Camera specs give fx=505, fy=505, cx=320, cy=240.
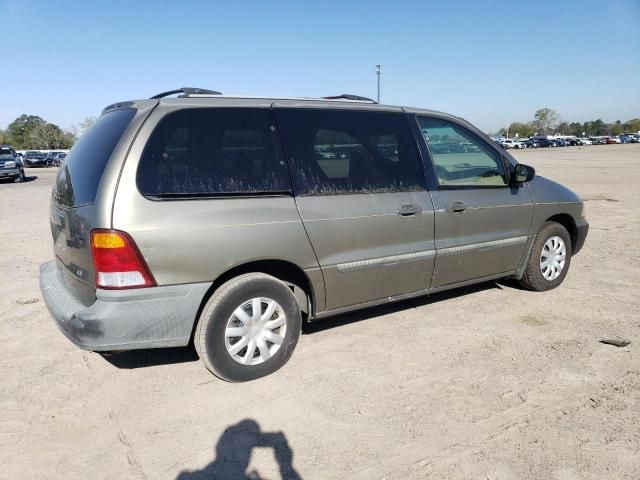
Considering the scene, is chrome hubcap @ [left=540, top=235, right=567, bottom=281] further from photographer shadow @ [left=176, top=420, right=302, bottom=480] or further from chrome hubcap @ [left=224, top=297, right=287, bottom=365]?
photographer shadow @ [left=176, top=420, right=302, bottom=480]

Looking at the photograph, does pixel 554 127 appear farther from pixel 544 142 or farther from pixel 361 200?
pixel 361 200

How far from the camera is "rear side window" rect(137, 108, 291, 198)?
314 centimetres

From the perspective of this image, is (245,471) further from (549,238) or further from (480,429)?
(549,238)

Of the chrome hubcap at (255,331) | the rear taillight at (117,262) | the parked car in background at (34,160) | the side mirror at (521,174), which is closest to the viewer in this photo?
the rear taillight at (117,262)

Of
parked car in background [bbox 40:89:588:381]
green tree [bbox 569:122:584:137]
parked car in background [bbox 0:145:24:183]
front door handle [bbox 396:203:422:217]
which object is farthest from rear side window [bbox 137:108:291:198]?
green tree [bbox 569:122:584:137]

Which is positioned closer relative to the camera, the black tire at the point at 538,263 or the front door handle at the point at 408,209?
the front door handle at the point at 408,209

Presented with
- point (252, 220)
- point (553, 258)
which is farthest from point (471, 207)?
point (252, 220)

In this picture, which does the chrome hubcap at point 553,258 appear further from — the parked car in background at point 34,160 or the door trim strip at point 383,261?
the parked car in background at point 34,160

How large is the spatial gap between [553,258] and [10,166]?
25.4 meters

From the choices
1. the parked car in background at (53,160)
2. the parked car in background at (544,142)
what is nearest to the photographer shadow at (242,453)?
the parked car in background at (53,160)

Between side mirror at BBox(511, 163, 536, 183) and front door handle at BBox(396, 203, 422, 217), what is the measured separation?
1278 millimetres

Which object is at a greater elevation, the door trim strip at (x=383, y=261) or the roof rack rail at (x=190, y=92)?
the roof rack rail at (x=190, y=92)

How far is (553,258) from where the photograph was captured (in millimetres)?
5309

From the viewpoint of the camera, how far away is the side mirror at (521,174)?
478cm
